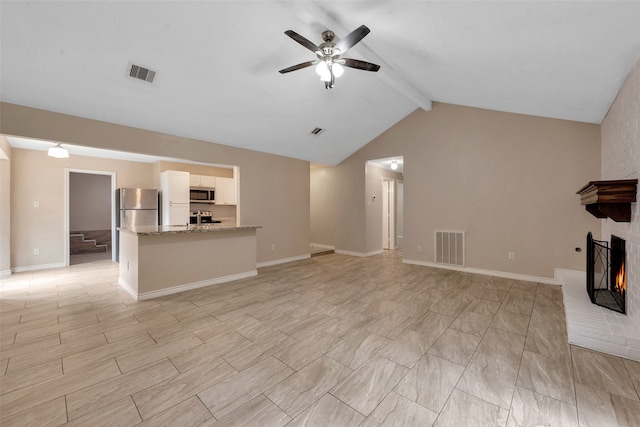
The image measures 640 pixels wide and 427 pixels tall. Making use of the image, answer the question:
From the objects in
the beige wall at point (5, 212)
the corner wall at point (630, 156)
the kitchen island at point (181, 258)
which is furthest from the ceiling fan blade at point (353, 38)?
the beige wall at point (5, 212)

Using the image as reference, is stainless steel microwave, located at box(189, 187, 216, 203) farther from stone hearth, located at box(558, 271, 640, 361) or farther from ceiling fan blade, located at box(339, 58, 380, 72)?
stone hearth, located at box(558, 271, 640, 361)

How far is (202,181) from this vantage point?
21.3ft

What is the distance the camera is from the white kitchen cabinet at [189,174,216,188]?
637cm

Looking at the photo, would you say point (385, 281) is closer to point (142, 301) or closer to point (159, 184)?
point (142, 301)

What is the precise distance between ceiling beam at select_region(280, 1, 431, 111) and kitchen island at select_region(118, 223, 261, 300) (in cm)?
309

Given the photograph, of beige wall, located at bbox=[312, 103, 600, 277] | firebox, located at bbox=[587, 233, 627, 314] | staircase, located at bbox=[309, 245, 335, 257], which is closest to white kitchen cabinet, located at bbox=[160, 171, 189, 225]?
staircase, located at bbox=[309, 245, 335, 257]

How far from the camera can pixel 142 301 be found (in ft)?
11.3

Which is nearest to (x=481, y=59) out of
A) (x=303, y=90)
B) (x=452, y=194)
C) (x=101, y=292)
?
(x=303, y=90)

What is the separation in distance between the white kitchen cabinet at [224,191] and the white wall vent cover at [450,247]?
5.00m

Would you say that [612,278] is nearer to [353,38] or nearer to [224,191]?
[353,38]

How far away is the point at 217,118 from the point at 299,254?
349 centimetres

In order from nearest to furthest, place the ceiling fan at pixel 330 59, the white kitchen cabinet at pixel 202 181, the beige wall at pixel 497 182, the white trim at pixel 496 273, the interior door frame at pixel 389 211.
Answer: the ceiling fan at pixel 330 59 → the beige wall at pixel 497 182 → the white trim at pixel 496 273 → the white kitchen cabinet at pixel 202 181 → the interior door frame at pixel 389 211

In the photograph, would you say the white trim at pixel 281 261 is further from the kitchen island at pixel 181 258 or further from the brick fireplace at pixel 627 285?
the brick fireplace at pixel 627 285

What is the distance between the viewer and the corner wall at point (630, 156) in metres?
2.25
